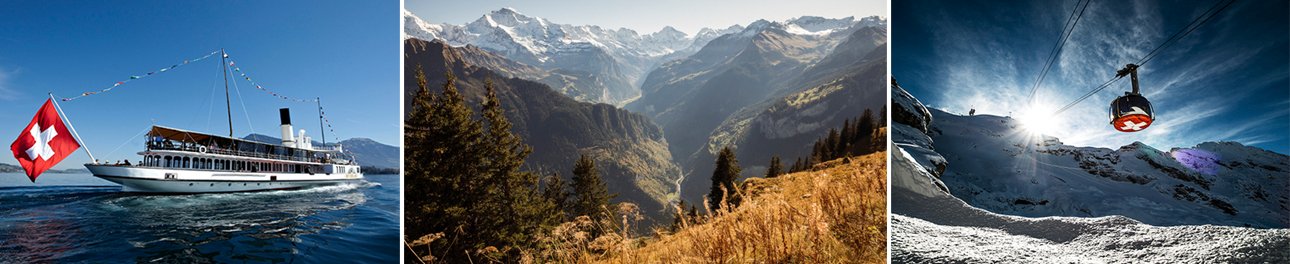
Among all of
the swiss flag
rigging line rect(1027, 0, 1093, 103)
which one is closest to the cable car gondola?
rigging line rect(1027, 0, 1093, 103)

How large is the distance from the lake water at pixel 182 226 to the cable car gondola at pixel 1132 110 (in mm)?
4631

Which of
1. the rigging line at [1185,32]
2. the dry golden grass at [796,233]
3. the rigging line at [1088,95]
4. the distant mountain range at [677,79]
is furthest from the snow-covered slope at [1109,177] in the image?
the distant mountain range at [677,79]

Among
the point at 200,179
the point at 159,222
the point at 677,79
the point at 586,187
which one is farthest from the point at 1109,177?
the point at 677,79

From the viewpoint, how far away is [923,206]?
2.79 m

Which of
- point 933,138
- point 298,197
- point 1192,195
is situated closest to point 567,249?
point 933,138

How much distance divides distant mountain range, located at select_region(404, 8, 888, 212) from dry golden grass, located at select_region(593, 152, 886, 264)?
2.42 metres

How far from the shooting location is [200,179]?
175 inches

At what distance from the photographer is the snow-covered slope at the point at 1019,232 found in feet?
7.20

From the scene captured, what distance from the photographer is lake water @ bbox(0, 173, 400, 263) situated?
2.70 metres

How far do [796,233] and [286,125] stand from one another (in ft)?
11.4

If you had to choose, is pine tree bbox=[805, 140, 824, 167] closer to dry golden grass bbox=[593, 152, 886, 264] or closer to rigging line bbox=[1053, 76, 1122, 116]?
rigging line bbox=[1053, 76, 1122, 116]

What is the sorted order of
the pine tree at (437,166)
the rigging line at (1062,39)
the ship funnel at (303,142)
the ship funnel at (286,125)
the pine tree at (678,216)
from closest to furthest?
the pine tree at (678,216) → the rigging line at (1062,39) → the ship funnel at (286,125) → the ship funnel at (303,142) → the pine tree at (437,166)

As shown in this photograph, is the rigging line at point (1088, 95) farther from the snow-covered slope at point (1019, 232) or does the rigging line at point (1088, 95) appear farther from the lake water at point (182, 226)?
the lake water at point (182, 226)

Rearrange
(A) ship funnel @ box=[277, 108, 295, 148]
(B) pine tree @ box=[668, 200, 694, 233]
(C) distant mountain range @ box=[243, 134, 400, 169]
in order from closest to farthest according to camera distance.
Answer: (B) pine tree @ box=[668, 200, 694, 233], (A) ship funnel @ box=[277, 108, 295, 148], (C) distant mountain range @ box=[243, 134, 400, 169]
